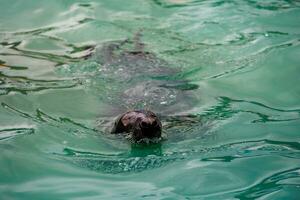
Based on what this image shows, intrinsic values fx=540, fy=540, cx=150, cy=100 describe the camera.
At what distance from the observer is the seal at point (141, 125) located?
18.4 feet

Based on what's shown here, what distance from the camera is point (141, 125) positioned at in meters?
5.60

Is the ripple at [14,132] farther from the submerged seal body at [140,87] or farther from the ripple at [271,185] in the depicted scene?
the ripple at [271,185]

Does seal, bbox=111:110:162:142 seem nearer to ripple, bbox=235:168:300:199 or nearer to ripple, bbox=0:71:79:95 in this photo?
ripple, bbox=235:168:300:199

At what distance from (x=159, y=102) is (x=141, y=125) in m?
1.57

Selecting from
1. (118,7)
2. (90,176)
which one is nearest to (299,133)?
(90,176)

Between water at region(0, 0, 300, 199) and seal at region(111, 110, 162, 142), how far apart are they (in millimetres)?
117

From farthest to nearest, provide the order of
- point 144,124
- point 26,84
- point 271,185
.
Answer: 1. point 26,84
2. point 144,124
3. point 271,185

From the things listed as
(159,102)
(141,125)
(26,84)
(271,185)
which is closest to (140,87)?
(159,102)

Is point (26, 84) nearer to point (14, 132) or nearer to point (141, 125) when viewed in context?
point (14, 132)

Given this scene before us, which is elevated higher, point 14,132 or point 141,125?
point 141,125

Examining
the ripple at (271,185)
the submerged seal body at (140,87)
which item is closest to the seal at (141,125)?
the submerged seal body at (140,87)

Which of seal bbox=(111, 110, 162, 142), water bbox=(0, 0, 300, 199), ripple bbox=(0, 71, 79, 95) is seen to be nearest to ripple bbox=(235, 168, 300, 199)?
water bbox=(0, 0, 300, 199)

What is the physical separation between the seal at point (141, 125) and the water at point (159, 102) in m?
0.12

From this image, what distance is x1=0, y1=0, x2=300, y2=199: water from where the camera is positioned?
5.11 meters
